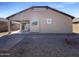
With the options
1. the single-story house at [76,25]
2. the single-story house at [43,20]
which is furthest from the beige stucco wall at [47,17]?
the single-story house at [76,25]

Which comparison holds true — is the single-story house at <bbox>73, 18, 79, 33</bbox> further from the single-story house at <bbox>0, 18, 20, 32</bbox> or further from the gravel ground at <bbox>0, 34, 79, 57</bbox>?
the single-story house at <bbox>0, 18, 20, 32</bbox>

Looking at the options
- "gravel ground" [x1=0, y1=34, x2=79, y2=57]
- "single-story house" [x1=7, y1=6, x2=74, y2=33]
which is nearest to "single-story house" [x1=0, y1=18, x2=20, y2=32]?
"single-story house" [x1=7, y1=6, x2=74, y2=33]

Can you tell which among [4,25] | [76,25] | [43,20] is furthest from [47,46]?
[43,20]

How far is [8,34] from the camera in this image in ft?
15.4

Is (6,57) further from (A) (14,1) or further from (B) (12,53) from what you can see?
(A) (14,1)

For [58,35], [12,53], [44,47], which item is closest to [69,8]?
[58,35]

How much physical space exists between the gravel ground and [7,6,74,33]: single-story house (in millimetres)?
331

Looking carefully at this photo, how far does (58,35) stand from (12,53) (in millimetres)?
1455

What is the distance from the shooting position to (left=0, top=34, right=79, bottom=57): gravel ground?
12.2 ft

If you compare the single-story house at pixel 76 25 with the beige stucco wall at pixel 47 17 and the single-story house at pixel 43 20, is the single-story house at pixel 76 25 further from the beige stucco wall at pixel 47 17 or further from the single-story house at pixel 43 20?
the beige stucco wall at pixel 47 17

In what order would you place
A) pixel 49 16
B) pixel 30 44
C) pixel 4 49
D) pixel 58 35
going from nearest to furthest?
pixel 4 49
pixel 30 44
pixel 58 35
pixel 49 16

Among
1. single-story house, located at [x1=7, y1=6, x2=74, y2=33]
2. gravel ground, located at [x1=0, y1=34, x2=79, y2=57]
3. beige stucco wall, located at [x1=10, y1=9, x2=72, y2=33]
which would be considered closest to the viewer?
gravel ground, located at [x1=0, y1=34, x2=79, y2=57]

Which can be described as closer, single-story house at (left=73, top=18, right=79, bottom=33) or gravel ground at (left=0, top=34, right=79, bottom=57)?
gravel ground at (left=0, top=34, right=79, bottom=57)

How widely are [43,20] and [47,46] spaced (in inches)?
72.7
